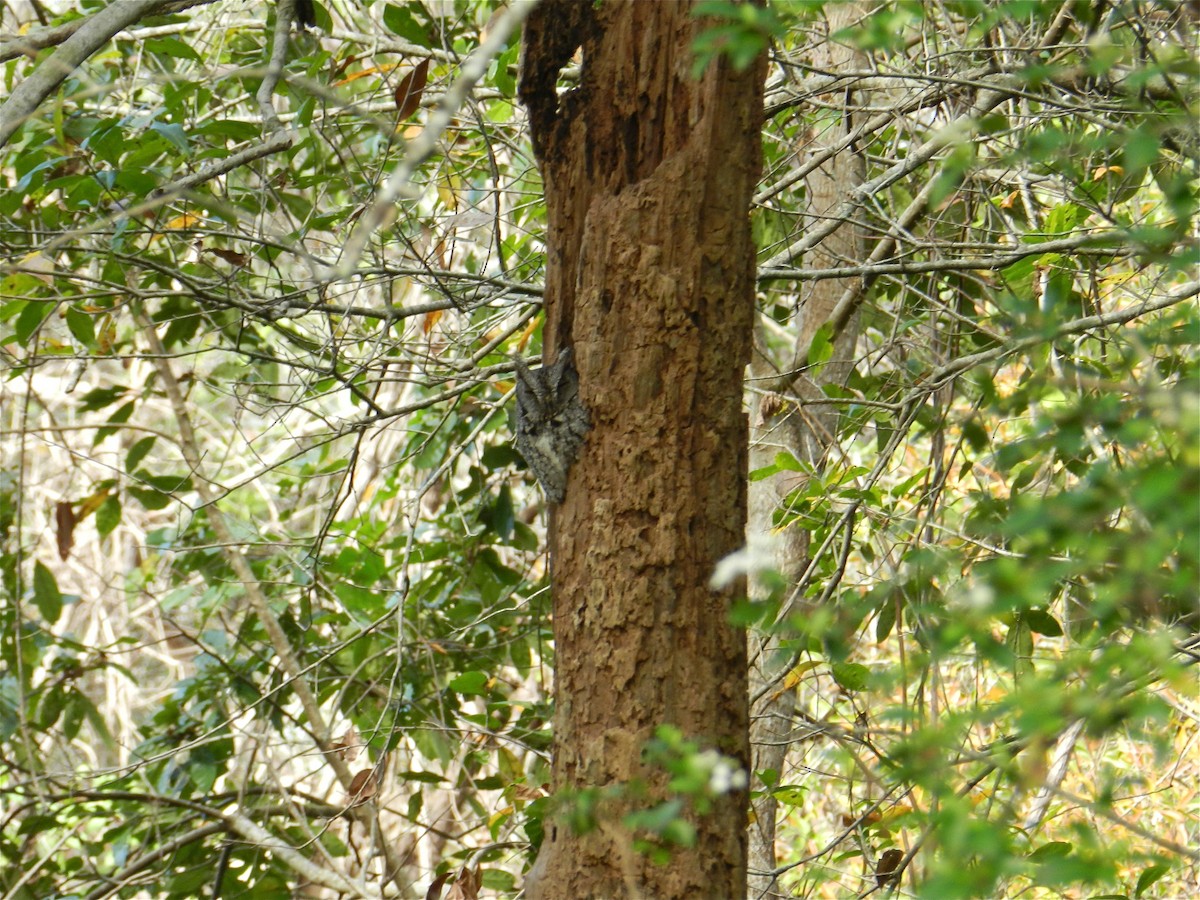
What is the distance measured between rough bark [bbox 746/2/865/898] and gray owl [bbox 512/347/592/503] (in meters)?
1.31

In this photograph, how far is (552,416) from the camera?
1.38 metres

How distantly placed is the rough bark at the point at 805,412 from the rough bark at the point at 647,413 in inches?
51.7

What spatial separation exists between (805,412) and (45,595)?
6.78 ft

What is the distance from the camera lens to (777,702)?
2.71 m

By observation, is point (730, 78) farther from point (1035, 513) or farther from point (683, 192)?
point (1035, 513)

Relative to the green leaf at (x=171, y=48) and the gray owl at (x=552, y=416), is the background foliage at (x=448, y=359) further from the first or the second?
the gray owl at (x=552, y=416)

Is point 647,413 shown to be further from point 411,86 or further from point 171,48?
point 171,48

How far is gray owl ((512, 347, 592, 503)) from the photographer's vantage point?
137cm

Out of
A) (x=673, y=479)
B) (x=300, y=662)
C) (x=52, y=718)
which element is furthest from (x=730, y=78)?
(x=52, y=718)

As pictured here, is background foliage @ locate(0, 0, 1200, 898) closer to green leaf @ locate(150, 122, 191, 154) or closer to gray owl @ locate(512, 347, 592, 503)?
green leaf @ locate(150, 122, 191, 154)

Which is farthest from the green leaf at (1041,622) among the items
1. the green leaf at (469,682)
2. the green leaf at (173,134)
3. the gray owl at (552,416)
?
the green leaf at (173,134)

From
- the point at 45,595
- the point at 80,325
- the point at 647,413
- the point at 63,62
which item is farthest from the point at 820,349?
the point at 45,595

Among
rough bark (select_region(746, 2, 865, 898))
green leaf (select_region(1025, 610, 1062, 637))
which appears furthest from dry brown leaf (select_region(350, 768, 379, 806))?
green leaf (select_region(1025, 610, 1062, 637))

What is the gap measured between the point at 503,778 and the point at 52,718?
133 cm
